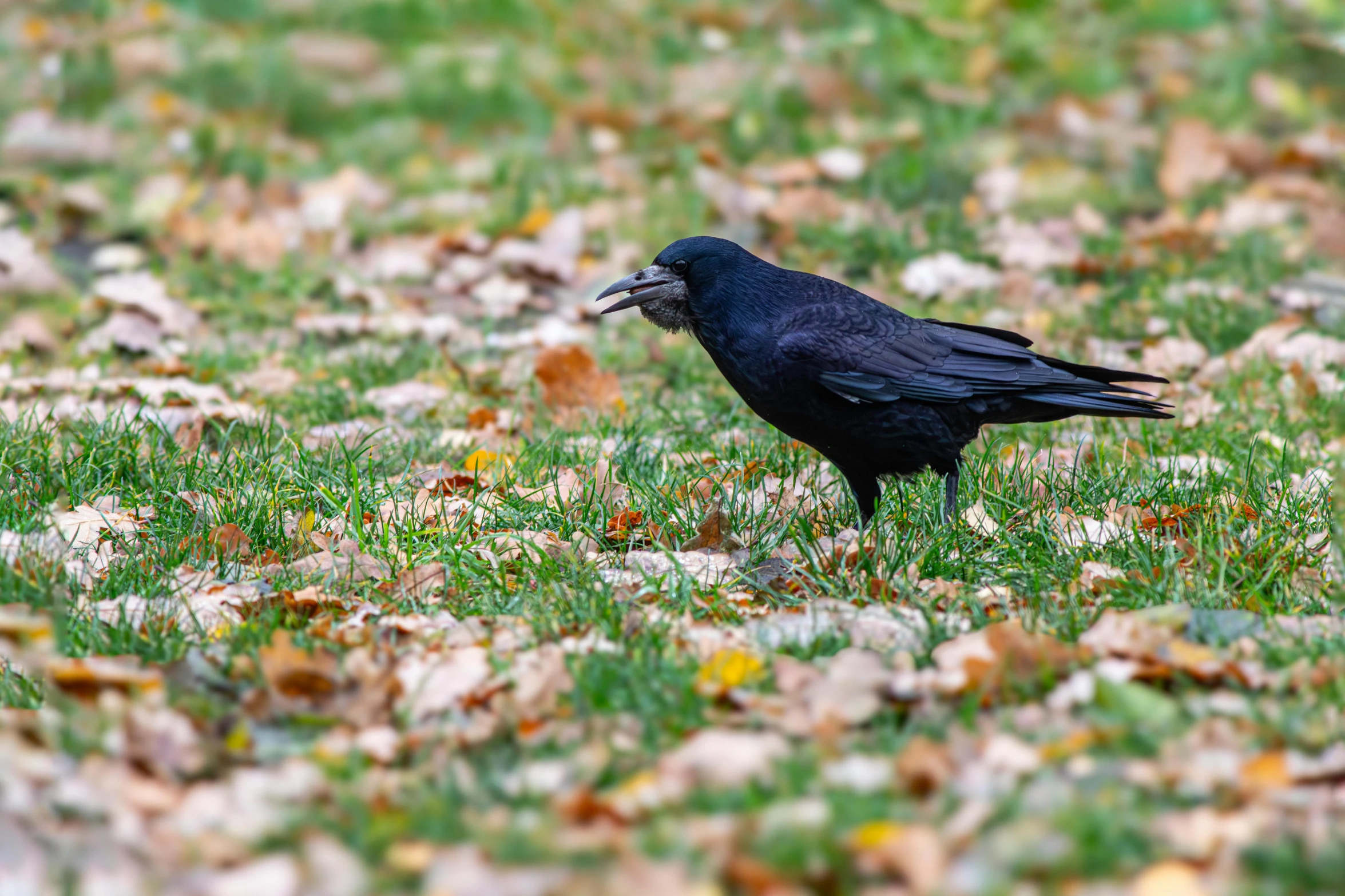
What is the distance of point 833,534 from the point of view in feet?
13.1

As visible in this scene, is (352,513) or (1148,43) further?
(1148,43)

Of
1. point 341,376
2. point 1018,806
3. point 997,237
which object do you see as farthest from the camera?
point 997,237

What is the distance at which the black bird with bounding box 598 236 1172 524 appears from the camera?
4.07m

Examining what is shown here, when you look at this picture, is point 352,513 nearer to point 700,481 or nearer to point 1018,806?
point 700,481

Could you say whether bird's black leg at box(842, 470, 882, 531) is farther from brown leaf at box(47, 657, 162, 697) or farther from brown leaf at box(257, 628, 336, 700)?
brown leaf at box(47, 657, 162, 697)

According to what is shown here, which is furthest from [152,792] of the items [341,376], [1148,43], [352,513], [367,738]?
[1148,43]

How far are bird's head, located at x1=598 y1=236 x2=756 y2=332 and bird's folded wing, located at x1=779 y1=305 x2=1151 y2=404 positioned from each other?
0.31 m

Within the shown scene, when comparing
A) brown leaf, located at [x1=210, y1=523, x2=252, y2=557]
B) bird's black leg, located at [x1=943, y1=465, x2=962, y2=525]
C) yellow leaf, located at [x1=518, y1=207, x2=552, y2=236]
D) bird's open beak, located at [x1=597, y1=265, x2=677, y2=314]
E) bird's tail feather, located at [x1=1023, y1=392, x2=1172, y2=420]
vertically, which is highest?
yellow leaf, located at [x1=518, y1=207, x2=552, y2=236]

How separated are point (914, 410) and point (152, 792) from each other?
2.46 metres

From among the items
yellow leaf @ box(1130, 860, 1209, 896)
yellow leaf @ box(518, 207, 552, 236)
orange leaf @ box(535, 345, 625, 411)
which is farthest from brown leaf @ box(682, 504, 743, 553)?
yellow leaf @ box(518, 207, 552, 236)

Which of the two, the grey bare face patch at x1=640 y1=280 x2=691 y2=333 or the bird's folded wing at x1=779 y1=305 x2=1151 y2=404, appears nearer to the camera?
the bird's folded wing at x1=779 y1=305 x2=1151 y2=404

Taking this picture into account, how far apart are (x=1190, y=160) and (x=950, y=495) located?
4353mm

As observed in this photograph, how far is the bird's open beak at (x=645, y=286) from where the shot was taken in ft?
14.1

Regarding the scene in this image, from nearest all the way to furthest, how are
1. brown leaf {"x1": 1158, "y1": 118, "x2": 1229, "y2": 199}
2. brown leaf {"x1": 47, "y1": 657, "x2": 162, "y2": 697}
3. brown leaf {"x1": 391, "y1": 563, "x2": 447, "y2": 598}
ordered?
brown leaf {"x1": 47, "y1": 657, "x2": 162, "y2": 697} < brown leaf {"x1": 391, "y1": 563, "x2": 447, "y2": 598} < brown leaf {"x1": 1158, "y1": 118, "x2": 1229, "y2": 199}
